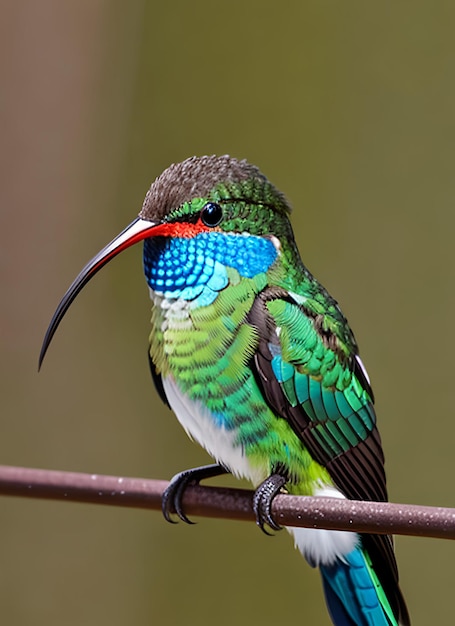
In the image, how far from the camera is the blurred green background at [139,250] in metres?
1.92

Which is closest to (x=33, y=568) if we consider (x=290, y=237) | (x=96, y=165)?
(x=96, y=165)

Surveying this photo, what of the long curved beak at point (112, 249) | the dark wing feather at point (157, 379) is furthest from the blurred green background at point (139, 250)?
the long curved beak at point (112, 249)

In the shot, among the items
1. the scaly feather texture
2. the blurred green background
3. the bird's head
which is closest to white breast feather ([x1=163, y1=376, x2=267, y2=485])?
the scaly feather texture

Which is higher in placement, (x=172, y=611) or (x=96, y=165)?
(x=96, y=165)

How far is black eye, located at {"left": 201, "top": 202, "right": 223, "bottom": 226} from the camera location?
2.75ft

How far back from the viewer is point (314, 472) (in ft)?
3.04

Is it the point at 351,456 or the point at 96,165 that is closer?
the point at 351,456

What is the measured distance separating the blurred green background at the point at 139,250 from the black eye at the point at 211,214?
2.93ft

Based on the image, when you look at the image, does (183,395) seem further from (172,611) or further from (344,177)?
(172,611)

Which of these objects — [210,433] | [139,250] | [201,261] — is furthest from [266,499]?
[139,250]

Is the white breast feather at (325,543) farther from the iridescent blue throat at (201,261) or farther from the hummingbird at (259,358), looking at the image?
the iridescent blue throat at (201,261)

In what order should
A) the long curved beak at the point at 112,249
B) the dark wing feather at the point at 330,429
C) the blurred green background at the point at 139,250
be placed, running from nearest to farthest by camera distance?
the long curved beak at the point at 112,249, the dark wing feather at the point at 330,429, the blurred green background at the point at 139,250

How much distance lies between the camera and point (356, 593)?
96 cm

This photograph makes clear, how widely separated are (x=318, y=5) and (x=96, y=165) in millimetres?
598
